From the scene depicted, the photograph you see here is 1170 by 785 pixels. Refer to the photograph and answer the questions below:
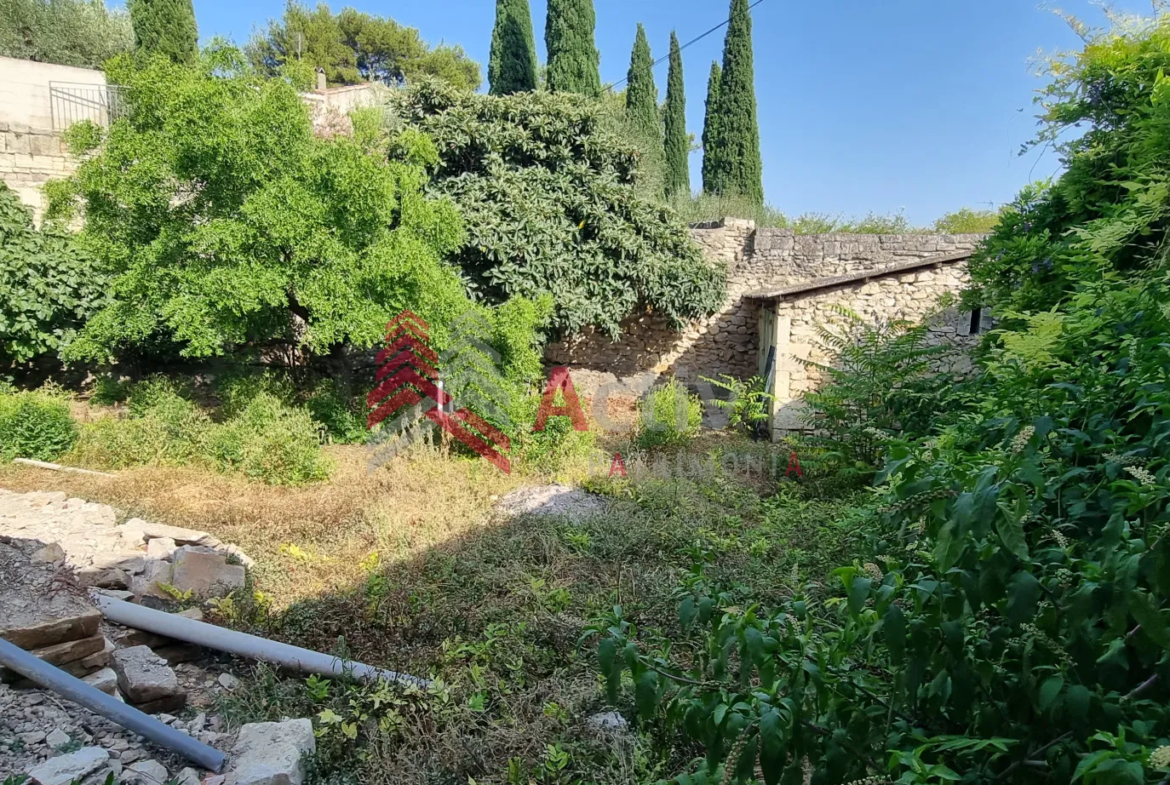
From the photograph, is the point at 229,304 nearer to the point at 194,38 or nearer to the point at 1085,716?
the point at 1085,716

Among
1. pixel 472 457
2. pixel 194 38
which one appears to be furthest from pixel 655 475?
pixel 194 38

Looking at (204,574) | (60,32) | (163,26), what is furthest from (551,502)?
(60,32)

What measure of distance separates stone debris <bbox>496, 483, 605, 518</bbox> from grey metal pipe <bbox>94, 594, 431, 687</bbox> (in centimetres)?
263

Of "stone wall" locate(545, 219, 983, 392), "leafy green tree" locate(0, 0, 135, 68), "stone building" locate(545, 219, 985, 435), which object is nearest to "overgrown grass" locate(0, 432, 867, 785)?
"stone building" locate(545, 219, 985, 435)

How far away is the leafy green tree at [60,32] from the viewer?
1606 cm

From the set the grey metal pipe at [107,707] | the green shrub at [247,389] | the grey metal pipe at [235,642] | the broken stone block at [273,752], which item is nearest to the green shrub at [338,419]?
the green shrub at [247,389]

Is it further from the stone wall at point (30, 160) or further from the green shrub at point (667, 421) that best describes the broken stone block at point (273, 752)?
the stone wall at point (30, 160)

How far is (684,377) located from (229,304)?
776 cm

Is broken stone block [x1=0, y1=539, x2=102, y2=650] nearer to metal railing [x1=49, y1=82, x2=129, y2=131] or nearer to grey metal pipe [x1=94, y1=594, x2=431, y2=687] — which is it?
grey metal pipe [x1=94, y1=594, x2=431, y2=687]

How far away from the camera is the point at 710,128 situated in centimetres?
1631

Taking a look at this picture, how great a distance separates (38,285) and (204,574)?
660 centimetres

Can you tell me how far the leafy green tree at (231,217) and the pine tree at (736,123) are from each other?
1064cm

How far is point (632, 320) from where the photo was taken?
12039 millimetres

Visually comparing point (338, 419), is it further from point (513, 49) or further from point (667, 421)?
point (513, 49)
